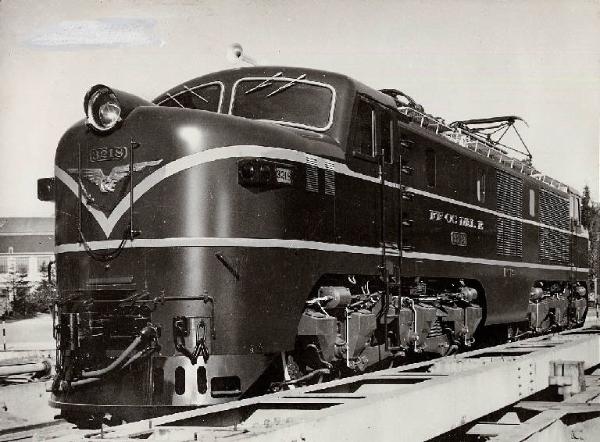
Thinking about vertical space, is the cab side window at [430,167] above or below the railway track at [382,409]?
above

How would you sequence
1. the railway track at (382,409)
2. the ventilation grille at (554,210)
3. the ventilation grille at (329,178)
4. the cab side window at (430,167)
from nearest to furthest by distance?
the railway track at (382,409)
the ventilation grille at (329,178)
the cab side window at (430,167)
the ventilation grille at (554,210)

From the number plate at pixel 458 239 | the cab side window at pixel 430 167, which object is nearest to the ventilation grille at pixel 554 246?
the number plate at pixel 458 239

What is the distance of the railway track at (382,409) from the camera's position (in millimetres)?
4547

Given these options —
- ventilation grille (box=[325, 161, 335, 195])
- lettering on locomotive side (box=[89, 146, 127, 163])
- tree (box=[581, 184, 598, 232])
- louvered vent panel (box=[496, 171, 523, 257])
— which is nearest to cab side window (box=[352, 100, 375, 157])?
ventilation grille (box=[325, 161, 335, 195])

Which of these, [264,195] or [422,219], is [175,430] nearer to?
[264,195]

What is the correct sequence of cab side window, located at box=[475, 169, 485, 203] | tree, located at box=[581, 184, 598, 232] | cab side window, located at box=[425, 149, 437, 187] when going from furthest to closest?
tree, located at box=[581, 184, 598, 232]
cab side window, located at box=[475, 169, 485, 203]
cab side window, located at box=[425, 149, 437, 187]

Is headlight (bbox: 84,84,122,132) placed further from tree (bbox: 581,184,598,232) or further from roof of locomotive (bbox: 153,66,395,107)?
tree (bbox: 581,184,598,232)

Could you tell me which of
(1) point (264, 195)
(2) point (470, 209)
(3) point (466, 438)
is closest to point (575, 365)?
(3) point (466, 438)

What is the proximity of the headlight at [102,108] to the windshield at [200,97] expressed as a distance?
165 centimetres

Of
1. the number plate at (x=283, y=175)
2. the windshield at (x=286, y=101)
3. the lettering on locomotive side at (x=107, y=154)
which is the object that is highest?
the windshield at (x=286, y=101)

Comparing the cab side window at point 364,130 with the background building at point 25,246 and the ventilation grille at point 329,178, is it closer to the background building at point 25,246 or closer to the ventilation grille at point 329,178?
the ventilation grille at point 329,178

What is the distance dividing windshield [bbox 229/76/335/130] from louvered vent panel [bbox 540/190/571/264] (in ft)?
30.2

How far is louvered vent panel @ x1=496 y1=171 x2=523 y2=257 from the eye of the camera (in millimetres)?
14383

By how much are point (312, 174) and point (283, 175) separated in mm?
537
